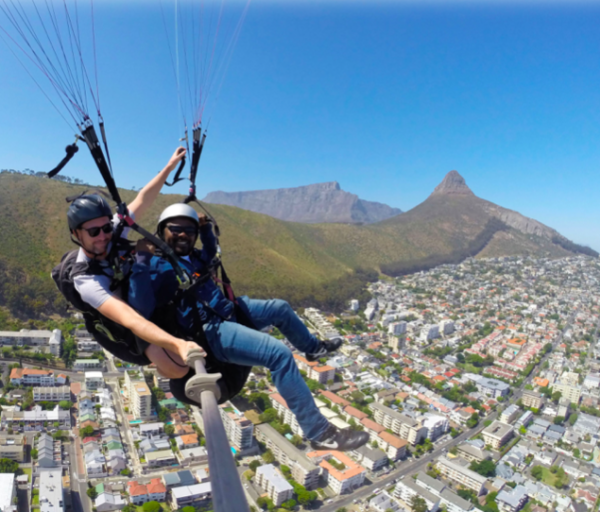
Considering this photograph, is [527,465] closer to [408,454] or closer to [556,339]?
[408,454]

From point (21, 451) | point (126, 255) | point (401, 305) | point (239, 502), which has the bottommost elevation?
point (21, 451)

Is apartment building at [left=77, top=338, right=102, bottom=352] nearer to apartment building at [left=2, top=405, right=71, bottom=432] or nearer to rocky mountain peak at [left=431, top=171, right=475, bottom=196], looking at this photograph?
apartment building at [left=2, top=405, right=71, bottom=432]

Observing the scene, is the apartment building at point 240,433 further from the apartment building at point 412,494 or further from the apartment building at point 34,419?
the apartment building at point 34,419

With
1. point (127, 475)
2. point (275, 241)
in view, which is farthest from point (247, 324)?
point (275, 241)

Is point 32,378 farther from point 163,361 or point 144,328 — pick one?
point 144,328

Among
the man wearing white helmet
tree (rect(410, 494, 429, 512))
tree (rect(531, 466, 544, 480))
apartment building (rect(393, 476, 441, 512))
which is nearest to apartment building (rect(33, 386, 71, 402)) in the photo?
apartment building (rect(393, 476, 441, 512))
